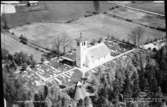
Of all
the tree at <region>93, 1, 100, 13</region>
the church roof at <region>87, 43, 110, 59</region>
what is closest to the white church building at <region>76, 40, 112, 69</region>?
the church roof at <region>87, 43, 110, 59</region>

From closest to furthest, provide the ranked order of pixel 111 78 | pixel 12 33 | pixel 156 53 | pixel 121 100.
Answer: pixel 121 100
pixel 111 78
pixel 156 53
pixel 12 33

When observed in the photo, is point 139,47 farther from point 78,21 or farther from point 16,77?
point 16,77

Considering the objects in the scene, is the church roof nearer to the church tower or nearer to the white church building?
the white church building

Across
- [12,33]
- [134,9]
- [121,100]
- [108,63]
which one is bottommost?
[121,100]

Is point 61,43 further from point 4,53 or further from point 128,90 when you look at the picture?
point 128,90

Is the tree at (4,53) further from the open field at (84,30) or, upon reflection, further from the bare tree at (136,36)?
the bare tree at (136,36)

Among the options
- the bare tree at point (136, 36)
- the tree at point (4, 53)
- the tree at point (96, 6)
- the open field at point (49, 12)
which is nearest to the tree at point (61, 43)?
the open field at point (49, 12)

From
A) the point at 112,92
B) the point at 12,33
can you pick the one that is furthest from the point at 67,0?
the point at 112,92
